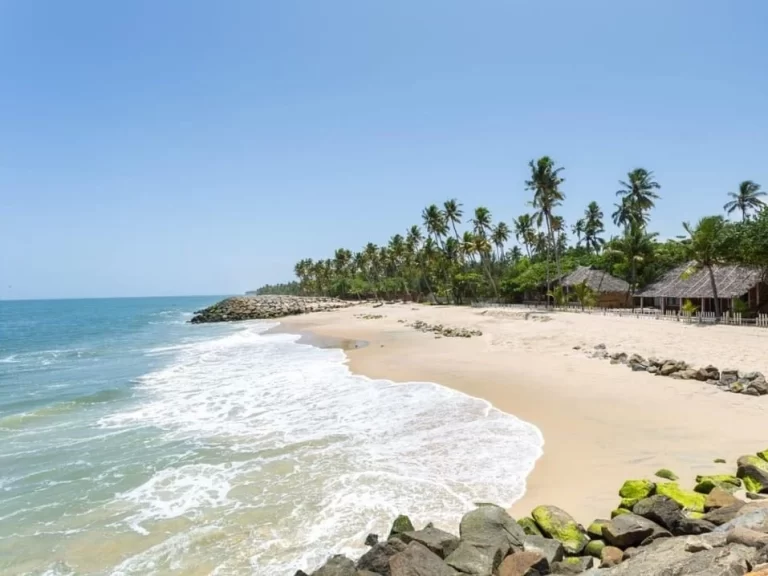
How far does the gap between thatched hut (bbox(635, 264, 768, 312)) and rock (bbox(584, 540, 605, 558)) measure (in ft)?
108

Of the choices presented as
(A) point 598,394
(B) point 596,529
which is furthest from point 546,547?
(A) point 598,394

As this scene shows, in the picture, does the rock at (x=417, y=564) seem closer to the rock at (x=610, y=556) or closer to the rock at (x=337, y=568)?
the rock at (x=337, y=568)

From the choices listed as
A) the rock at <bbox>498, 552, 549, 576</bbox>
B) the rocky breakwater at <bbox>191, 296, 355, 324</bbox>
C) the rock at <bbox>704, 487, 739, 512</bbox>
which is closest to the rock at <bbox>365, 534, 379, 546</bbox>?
the rock at <bbox>498, 552, 549, 576</bbox>

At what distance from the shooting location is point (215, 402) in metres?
18.2

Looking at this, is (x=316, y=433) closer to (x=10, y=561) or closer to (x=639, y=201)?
(x=10, y=561)

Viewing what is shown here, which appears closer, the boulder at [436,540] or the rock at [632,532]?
the rock at [632,532]

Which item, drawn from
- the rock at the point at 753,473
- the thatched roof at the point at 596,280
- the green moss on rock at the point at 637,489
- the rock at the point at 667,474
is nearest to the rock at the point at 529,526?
the green moss on rock at the point at 637,489

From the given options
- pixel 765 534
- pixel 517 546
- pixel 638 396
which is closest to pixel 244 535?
pixel 517 546

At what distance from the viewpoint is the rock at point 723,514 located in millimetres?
6652

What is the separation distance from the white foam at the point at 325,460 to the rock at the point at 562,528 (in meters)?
1.46

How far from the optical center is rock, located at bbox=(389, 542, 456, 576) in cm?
595

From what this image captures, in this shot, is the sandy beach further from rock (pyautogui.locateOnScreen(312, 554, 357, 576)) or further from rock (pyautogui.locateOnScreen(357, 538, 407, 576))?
rock (pyautogui.locateOnScreen(312, 554, 357, 576))

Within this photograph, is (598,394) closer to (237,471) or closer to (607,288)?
(237,471)

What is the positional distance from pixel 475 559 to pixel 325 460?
567 cm
